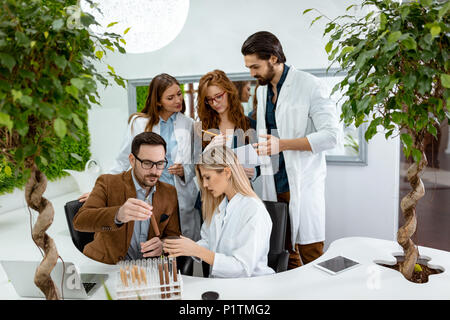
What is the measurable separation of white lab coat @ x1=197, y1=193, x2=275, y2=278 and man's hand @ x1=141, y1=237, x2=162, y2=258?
24 centimetres

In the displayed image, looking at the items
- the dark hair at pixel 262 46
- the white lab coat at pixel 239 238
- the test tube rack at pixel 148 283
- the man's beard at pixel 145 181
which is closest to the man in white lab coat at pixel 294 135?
the dark hair at pixel 262 46

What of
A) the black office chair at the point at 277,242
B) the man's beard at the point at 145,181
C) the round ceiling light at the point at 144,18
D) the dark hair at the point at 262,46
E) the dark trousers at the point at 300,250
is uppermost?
the round ceiling light at the point at 144,18

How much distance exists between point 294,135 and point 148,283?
55.8 inches

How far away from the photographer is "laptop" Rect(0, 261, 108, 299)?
1.34 meters

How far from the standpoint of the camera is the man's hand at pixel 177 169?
8.00ft

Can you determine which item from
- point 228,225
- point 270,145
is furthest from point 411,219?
point 270,145

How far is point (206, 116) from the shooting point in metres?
2.53

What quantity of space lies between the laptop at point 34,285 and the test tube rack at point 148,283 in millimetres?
141

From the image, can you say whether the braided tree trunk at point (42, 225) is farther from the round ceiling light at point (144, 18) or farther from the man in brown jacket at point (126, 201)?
the round ceiling light at point (144, 18)

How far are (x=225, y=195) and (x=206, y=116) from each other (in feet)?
2.70

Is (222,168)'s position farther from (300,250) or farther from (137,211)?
(300,250)

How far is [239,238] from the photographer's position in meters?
1.67
